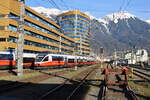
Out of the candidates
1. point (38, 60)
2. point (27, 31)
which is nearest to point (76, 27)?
point (27, 31)

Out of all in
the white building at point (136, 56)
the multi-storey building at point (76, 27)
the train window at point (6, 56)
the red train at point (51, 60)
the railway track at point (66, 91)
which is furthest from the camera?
the multi-storey building at point (76, 27)

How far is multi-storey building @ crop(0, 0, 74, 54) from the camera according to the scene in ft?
141

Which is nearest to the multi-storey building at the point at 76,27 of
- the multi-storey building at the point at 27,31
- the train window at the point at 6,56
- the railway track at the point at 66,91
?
the multi-storey building at the point at 27,31

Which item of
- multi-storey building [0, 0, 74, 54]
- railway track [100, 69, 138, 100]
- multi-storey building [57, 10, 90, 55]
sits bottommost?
railway track [100, 69, 138, 100]

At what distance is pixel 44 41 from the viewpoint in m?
63.8

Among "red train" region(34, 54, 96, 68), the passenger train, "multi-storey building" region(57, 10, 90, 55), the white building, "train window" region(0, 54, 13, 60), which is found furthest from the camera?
"multi-storey building" region(57, 10, 90, 55)

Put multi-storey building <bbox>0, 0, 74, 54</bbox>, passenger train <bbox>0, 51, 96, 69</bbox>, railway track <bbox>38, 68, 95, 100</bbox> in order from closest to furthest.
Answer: railway track <bbox>38, 68, 95, 100</bbox> → passenger train <bbox>0, 51, 96, 69</bbox> → multi-storey building <bbox>0, 0, 74, 54</bbox>

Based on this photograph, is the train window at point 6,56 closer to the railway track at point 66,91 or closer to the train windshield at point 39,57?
the train windshield at point 39,57

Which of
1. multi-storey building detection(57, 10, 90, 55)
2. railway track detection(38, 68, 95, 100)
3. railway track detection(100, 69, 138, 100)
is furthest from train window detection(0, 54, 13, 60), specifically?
multi-storey building detection(57, 10, 90, 55)

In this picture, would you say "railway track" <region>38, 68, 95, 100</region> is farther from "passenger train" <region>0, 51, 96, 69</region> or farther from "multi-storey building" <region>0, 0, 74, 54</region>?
"multi-storey building" <region>0, 0, 74, 54</region>

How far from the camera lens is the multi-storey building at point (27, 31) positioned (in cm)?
4309

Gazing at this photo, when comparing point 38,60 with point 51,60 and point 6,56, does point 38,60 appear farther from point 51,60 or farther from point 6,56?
point 6,56

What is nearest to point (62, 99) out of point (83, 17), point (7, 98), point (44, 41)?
point (7, 98)

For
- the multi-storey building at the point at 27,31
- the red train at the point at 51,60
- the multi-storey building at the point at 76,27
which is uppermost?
the multi-storey building at the point at 76,27
